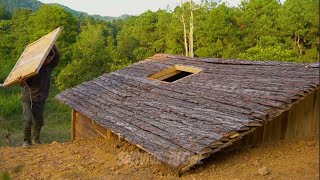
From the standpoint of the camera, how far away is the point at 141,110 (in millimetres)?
6988

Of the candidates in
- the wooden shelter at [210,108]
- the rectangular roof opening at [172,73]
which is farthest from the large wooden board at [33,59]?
the rectangular roof opening at [172,73]

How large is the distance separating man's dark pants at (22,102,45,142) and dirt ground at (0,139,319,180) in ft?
3.65

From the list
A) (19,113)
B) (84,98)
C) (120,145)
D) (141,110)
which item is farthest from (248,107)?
(19,113)

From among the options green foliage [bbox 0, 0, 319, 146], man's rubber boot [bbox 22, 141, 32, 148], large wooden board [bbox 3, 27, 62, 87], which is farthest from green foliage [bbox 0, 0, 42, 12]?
man's rubber boot [bbox 22, 141, 32, 148]

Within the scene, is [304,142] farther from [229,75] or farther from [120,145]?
[120,145]

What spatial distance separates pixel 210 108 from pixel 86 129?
498 centimetres

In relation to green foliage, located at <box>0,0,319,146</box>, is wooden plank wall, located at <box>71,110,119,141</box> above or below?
below

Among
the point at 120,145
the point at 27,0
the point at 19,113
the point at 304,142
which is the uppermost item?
the point at 27,0

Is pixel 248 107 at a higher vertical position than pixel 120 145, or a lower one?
higher

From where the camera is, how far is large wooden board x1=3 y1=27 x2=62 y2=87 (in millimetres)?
7531

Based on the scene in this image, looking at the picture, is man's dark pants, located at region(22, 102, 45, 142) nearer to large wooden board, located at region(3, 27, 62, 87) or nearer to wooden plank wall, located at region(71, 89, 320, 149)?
large wooden board, located at region(3, 27, 62, 87)

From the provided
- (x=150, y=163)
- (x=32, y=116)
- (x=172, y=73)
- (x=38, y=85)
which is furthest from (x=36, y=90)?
(x=150, y=163)

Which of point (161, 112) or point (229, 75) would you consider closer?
point (161, 112)

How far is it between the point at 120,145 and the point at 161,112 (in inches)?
54.5
